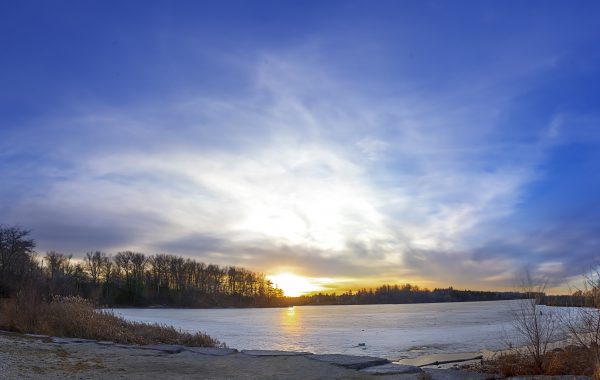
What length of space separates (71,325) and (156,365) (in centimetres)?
997

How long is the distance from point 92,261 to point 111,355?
429 ft

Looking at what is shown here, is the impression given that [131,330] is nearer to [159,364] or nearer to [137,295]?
[159,364]

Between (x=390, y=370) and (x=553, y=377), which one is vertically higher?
(x=553, y=377)

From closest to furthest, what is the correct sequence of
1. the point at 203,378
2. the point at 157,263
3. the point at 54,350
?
the point at 203,378 < the point at 54,350 < the point at 157,263

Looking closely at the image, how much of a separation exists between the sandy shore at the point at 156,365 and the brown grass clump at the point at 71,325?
3782 mm

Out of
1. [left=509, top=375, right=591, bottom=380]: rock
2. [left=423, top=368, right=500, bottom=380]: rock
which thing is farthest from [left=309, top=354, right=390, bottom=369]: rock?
[left=509, top=375, right=591, bottom=380]: rock

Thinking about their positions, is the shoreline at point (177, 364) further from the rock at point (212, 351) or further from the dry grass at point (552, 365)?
the dry grass at point (552, 365)

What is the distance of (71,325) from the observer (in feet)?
74.4

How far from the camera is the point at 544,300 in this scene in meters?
14.7

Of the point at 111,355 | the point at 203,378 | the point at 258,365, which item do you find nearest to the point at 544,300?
the point at 258,365

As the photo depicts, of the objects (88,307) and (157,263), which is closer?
(88,307)

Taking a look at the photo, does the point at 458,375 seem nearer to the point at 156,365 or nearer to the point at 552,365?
the point at 552,365

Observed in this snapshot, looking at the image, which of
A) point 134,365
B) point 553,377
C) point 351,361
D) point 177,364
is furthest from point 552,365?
point 134,365

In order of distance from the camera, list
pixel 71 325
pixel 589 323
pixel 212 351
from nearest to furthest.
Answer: pixel 589 323 → pixel 212 351 → pixel 71 325
